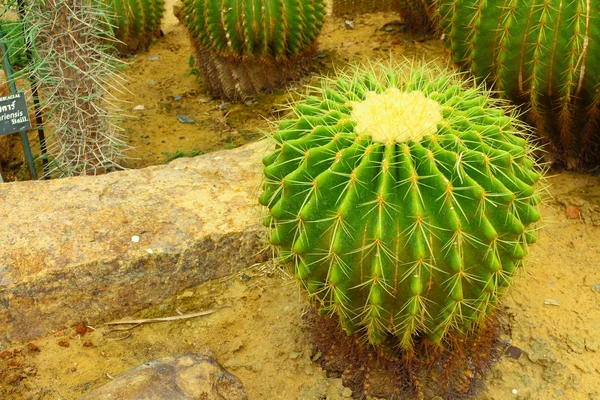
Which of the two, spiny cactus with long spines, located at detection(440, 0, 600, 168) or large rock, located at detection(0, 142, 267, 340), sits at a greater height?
spiny cactus with long spines, located at detection(440, 0, 600, 168)

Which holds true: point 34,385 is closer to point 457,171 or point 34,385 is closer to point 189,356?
point 189,356

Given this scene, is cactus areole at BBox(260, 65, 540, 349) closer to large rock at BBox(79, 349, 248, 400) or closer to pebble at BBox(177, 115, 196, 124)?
large rock at BBox(79, 349, 248, 400)

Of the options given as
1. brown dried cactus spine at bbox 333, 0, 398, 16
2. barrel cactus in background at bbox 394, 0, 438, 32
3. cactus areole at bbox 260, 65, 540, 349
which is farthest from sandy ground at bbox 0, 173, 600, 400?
brown dried cactus spine at bbox 333, 0, 398, 16

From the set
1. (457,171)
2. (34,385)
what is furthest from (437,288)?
(34,385)

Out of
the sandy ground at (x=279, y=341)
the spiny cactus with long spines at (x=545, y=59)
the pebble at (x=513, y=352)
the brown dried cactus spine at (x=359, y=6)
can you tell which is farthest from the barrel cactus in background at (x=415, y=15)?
the pebble at (x=513, y=352)

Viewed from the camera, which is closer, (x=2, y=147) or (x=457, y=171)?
(x=457, y=171)

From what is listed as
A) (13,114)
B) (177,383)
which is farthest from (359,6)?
(177,383)

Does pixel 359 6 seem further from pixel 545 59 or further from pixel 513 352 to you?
pixel 513 352
